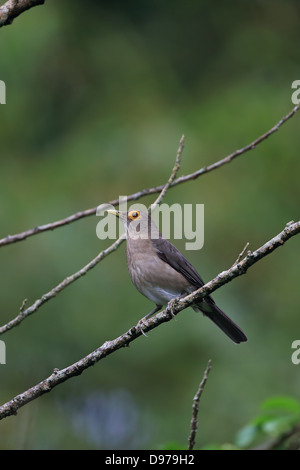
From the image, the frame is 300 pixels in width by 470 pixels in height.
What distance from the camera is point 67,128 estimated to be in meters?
12.5

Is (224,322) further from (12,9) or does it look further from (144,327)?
(12,9)

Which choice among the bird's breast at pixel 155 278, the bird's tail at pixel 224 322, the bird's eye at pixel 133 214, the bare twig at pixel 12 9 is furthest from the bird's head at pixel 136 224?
the bare twig at pixel 12 9

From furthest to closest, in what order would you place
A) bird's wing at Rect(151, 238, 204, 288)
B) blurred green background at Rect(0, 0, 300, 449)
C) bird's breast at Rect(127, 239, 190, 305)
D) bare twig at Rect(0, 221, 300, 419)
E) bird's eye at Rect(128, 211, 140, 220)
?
blurred green background at Rect(0, 0, 300, 449) < bird's eye at Rect(128, 211, 140, 220) < bird's wing at Rect(151, 238, 204, 288) < bird's breast at Rect(127, 239, 190, 305) < bare twig at Rect(0, 221, 300, 419)

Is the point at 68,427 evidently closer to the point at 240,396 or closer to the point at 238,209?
the point at 240,396

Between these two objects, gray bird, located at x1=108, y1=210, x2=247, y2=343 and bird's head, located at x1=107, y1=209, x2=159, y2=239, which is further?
bird's head, located at x1=107, y1=209, x2=159, y2=239

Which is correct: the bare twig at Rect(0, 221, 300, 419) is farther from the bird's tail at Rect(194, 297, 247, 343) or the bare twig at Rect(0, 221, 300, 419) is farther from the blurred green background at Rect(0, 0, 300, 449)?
the blurred green background at Rect(0, 0, 300, 449)

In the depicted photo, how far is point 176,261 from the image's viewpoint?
5.90m

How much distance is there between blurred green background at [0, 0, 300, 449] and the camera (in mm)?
8672

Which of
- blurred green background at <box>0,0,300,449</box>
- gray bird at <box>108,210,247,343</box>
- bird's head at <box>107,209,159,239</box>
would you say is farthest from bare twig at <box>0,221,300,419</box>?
blurred green background at <box>0,0,300,449</box>

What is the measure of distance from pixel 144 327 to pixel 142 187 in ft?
20.4

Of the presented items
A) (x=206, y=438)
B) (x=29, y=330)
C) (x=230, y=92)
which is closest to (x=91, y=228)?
(x=29, y=330)

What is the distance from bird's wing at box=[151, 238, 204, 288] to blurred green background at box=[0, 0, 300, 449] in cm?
169

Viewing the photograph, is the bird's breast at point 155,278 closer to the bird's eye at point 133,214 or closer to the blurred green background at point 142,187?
the bird's eye at point 133,214

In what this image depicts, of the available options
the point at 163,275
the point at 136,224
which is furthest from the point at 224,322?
the point at 136,224
